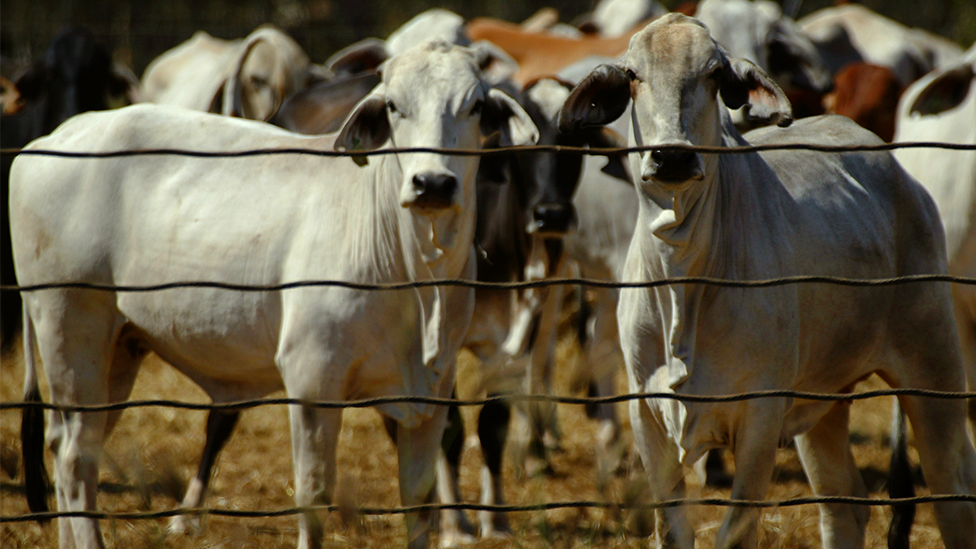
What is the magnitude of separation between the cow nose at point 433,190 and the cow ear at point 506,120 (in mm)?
403

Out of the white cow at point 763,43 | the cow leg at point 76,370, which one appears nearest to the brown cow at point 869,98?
the white cow at point 763,43

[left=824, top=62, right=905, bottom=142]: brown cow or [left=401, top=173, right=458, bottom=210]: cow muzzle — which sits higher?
[left=401, top=173, right=458, bottom=210]: cow muzzle

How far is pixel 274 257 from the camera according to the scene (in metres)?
3.34

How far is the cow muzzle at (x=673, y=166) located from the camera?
2453 mm

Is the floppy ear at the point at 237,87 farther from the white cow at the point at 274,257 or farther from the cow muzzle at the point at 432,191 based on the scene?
the cow muzzle at the point at 432,191

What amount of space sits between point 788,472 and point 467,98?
9.73ft

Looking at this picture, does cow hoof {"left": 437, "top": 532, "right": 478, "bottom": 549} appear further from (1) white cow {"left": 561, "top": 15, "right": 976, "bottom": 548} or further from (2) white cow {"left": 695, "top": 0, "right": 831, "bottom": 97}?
(2) white cow {"left": 695, "top": 0, "right": 831, "bottom": 97}

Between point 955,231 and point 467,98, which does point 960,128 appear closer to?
point 955,231

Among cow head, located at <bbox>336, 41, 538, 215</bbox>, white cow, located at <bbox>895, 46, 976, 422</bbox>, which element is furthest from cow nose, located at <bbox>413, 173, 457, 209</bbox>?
white cow, located at <bbox>895, 46, 976, 422</bbox>

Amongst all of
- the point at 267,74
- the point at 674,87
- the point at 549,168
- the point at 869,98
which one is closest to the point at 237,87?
the point at 267,74

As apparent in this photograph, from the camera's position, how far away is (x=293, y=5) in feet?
49.0

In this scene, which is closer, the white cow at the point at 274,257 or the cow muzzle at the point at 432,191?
the cow muzzle at the point at 432,191

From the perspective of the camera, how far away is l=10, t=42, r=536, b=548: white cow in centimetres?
319

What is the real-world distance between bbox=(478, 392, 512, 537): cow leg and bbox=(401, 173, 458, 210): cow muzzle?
1433mm
